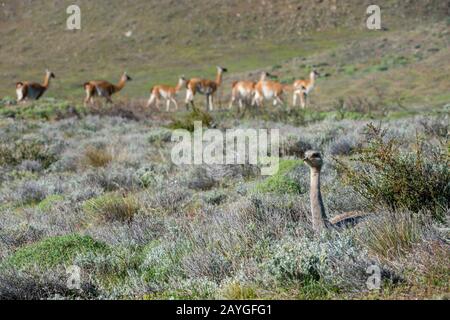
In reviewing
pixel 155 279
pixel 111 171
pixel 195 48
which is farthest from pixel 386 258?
pixel 195 48

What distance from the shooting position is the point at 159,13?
6244cm

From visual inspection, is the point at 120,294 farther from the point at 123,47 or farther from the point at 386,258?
the point at 123,47

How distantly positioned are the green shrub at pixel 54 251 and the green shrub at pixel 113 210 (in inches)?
57.3

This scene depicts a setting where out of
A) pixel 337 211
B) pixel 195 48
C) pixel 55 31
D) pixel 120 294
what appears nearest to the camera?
pixel 120 294

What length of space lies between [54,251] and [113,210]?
1.90m

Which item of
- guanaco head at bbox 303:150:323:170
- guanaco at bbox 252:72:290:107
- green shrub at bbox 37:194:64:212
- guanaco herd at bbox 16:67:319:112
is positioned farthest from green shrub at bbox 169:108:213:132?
guanaco head at bbox 303:150:323:170

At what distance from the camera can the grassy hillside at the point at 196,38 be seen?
1566 inches

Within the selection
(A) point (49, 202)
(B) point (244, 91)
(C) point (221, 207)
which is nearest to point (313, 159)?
(C) point (221, 207)

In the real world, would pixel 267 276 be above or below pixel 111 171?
above

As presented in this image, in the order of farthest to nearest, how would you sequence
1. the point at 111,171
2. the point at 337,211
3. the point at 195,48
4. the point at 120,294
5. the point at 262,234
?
the point at 195,48 < the point at 111,171 < the point at 337,211 < the point at 262,234 < the point at 120,294

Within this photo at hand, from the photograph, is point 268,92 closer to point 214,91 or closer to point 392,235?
point 214,91

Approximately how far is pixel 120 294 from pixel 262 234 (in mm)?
1258

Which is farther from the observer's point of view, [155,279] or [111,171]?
[111,171]

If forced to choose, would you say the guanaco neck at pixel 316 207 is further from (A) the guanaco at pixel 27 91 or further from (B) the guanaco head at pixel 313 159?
(A) the guanaco at pixel 27 91
